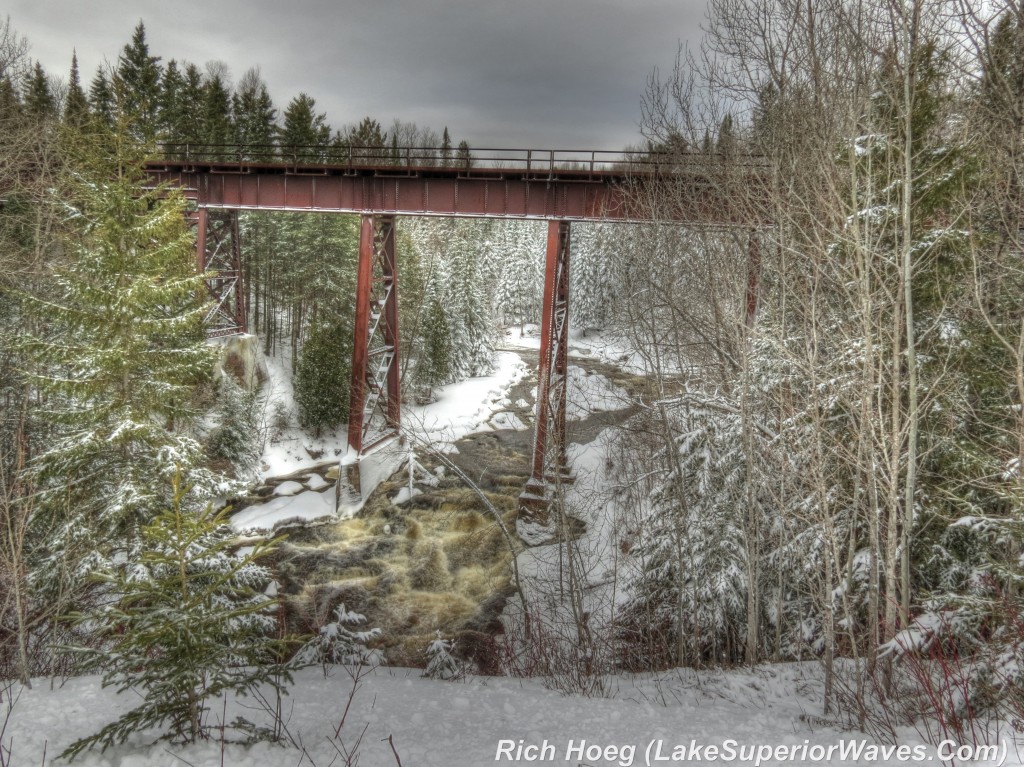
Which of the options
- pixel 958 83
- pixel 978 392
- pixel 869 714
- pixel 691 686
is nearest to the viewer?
pixel 869 714

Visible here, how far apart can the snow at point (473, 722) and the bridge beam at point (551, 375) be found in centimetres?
617

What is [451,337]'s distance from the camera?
27203 mm

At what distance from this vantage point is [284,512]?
51.0 feet

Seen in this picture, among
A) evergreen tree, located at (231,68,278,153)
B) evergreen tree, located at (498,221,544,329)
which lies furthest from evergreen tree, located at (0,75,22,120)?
evergreen tree, located at (498,221,544,329)

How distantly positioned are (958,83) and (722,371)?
5182mm

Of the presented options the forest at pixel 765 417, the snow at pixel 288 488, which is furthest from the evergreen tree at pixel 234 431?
the forest at pixel 765 417

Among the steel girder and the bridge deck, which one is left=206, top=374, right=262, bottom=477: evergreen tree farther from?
the bridge deck

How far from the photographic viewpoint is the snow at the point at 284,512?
48.9 ft

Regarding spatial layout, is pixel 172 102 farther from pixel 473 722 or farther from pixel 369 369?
→ pixel 473 722

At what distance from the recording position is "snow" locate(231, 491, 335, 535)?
1491 centimetres

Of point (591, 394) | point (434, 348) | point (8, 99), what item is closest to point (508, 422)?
point (591, 394)

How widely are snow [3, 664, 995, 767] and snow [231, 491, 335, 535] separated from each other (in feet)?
27.1

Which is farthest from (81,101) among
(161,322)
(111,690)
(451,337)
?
(111,690)

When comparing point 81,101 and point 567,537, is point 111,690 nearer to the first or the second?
point 567,537
